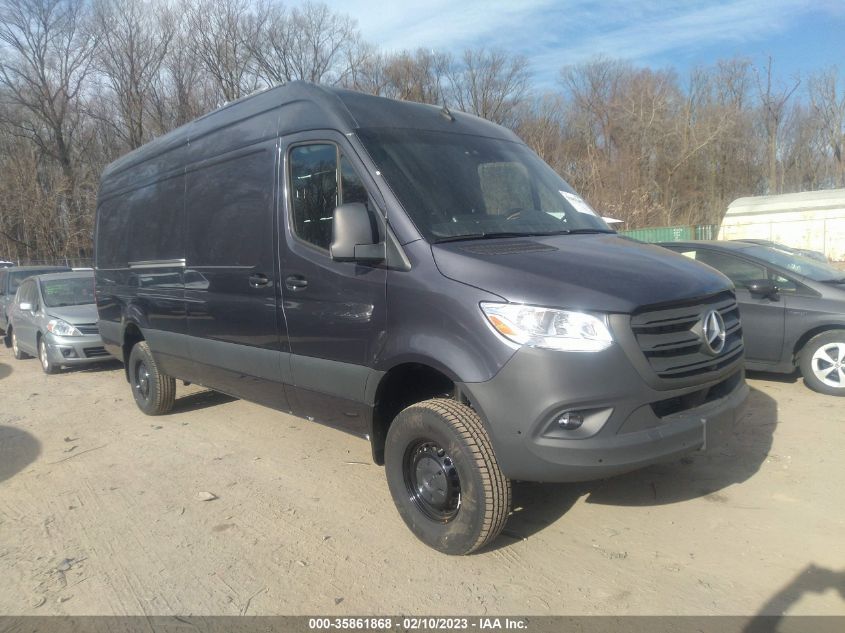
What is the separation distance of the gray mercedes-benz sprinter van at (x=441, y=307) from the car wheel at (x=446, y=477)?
10mm

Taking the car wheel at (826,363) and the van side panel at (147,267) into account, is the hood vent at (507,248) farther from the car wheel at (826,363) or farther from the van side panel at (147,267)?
the car wheel at (826,363)

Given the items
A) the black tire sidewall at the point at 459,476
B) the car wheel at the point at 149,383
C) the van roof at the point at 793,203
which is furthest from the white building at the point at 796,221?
the black tire sidewall at the point at 459,476

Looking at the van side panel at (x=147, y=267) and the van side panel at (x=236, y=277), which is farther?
the van side panel at (x=147, y=267)

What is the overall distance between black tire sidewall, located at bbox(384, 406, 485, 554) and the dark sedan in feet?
13.9

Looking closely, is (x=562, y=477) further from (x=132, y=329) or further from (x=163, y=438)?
(x=132, y=329)

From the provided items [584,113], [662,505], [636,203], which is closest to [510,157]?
[662,505]

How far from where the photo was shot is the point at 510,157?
450 centimetres

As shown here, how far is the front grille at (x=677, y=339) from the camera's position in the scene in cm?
301

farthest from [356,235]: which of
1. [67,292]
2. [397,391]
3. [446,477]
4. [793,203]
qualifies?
[793,203]

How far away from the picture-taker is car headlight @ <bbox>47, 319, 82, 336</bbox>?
965 centimetres

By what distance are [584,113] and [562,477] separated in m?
45.9

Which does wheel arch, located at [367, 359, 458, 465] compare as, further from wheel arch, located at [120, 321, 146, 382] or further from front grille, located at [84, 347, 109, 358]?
front grille, located at [84, 347, 109, 358]

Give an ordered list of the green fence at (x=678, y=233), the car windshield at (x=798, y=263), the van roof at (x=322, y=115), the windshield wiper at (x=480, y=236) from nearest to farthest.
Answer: the windshield wiper at (x=480, y=236) < the van roof at (x=322, y=115) < the car windshield at (x=798, y=263) < the green fence at (x=678, y=233)

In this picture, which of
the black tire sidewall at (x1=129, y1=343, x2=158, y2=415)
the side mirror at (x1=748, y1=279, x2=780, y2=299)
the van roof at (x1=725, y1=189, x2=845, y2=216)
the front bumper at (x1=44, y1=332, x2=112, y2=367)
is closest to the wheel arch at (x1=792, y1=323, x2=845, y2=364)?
the side mirror at (x1=748, y1=279, x2=780, y2=299)
